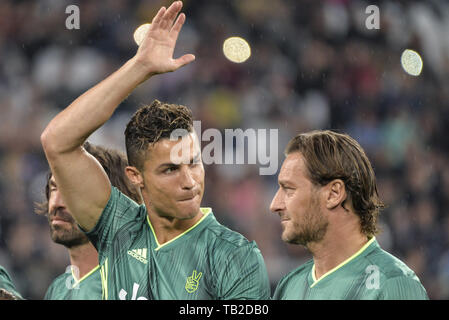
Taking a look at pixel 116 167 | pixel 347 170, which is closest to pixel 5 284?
pixel 116 167

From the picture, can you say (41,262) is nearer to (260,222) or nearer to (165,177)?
(260,222)

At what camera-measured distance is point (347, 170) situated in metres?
3.40

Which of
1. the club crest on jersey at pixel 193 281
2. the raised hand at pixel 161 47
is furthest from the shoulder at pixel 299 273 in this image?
the raised hand at pixel 161 47

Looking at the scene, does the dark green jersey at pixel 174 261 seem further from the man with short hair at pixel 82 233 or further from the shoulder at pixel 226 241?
the man with short hair at pixel 82 233

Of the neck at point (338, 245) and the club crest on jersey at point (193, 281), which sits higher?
the neck at point (338, 245)

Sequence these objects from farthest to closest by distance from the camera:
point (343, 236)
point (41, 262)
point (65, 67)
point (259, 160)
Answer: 1. point (65, 67)
2. point (259, 160)
3. point (41, 262)
4. point (343, 236)

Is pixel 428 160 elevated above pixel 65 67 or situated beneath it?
situated beneath

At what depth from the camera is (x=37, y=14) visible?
848 cm

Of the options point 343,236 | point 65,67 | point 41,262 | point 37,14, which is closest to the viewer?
point 343,236

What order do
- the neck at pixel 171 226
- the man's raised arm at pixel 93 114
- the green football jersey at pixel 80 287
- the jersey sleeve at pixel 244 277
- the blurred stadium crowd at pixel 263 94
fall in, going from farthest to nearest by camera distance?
1. the blurred stadium crowd at pixel 263 94
2. the green football jersey at pixel 80 287
3. the neck at pixel 171 226
4. the jersey sleeve at pixel 244 277
5. the man's raised arm at pixel 93 114

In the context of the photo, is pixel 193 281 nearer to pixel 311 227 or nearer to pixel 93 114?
pixel 311 227

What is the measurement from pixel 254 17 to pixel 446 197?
11.0ft

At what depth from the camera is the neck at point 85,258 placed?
4.21 metres

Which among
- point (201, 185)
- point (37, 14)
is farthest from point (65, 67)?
point (201, 185)
